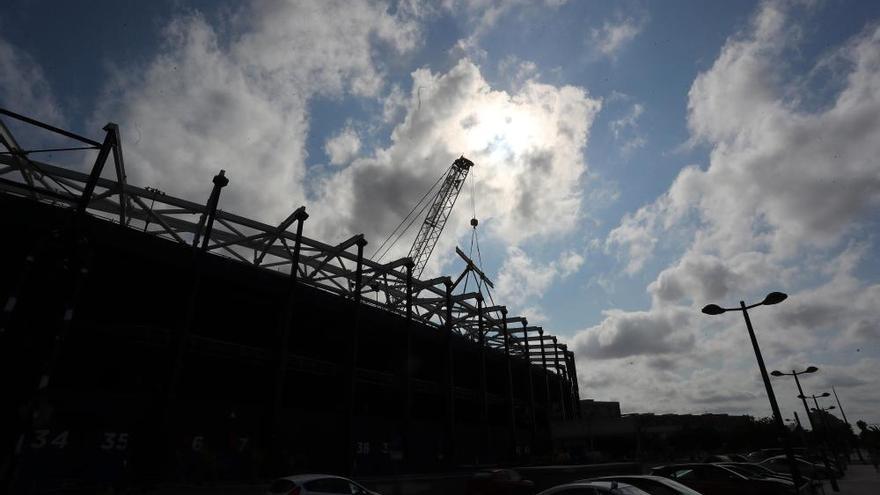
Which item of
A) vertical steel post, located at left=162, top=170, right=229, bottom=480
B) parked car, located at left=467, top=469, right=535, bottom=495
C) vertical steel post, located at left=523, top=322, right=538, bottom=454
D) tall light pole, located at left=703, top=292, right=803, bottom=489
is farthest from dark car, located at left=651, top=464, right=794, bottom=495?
vertical steel post, located at left=523, top=322, right=538, bottom=454

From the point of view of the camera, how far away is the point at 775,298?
48.3ft

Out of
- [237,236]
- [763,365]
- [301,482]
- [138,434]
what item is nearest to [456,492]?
[301,482]

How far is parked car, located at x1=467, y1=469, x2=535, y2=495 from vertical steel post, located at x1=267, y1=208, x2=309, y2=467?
47.5ft

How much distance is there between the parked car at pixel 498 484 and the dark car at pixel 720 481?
16.7 feet

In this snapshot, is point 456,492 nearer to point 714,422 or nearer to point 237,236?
point 237,236

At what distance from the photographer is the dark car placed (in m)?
14.7

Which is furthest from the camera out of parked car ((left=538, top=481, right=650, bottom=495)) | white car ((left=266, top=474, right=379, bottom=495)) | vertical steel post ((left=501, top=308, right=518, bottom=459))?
vertical steel post ((left=501, top=308, right=518, bottom=459))

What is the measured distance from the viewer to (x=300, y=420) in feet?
101

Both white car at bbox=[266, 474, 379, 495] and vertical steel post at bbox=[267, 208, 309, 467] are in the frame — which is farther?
vertical steel post at bbox=[267, 208, 309, 467]

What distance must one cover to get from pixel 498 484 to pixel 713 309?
1003 centimetres

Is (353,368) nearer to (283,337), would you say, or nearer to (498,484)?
(283,337)

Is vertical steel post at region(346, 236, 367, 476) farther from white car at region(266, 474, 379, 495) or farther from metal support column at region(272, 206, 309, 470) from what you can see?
white car at region(266, 474, 379, 495)

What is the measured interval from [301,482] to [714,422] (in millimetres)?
140638

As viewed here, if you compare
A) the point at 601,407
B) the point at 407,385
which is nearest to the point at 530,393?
the point at 407,385
